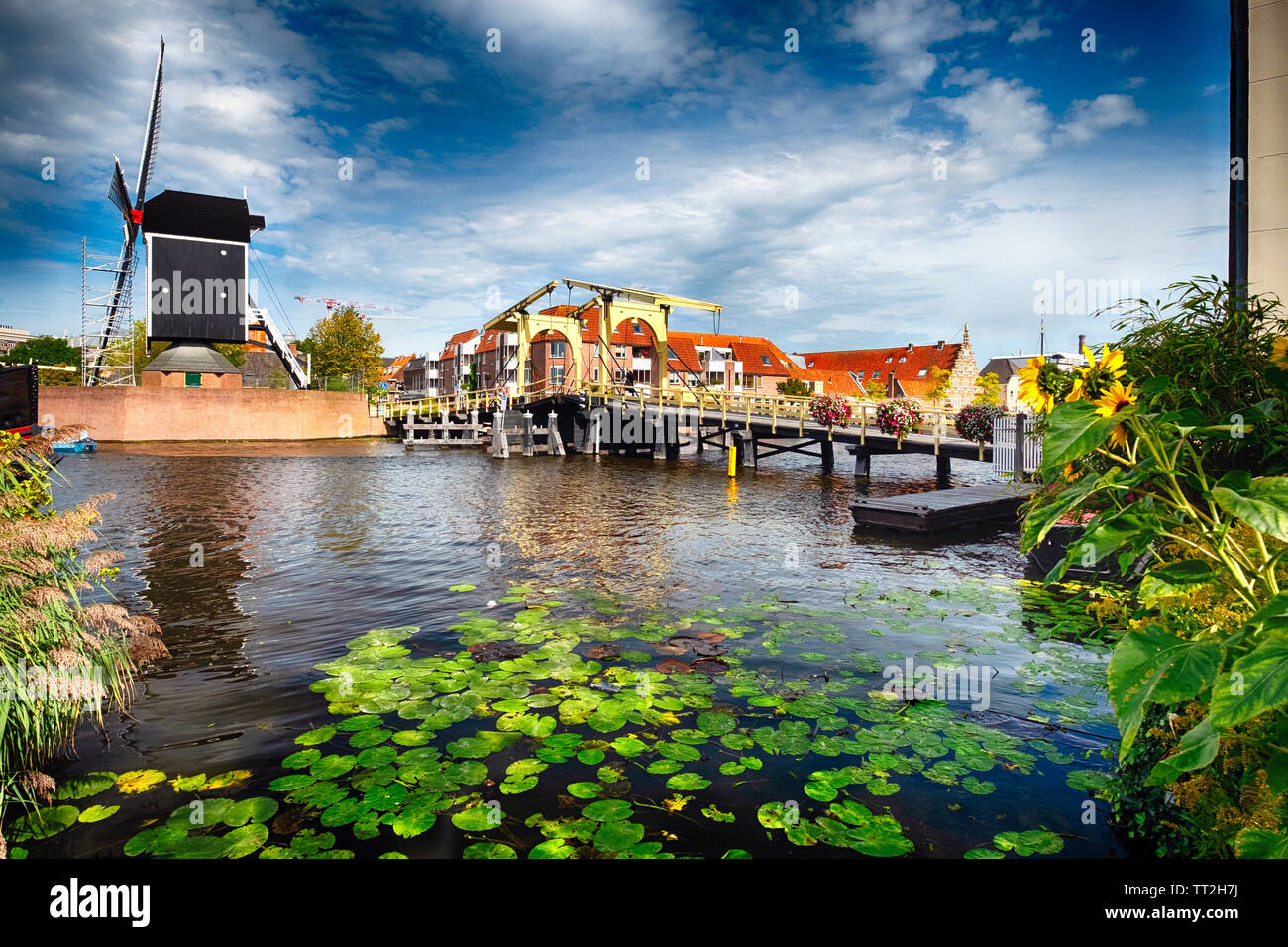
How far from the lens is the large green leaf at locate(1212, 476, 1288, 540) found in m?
1.84

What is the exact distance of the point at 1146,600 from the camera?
2.91 meters

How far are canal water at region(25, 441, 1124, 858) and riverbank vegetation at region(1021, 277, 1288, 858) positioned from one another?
0.98 meters

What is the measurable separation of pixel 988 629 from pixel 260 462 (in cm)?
2757

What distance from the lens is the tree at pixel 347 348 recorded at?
57.9 m

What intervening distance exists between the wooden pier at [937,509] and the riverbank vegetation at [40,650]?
11.8 m

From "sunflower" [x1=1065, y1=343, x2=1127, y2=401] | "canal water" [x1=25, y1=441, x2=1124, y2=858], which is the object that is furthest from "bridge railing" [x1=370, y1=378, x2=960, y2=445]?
"sunflower" [x1=1065, y1=343, x2=1127, y2=401]

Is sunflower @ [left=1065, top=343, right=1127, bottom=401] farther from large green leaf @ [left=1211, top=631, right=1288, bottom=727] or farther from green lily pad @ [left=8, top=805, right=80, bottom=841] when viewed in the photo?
green lily pad @ [left=8, top=805, right=80, bottom=841]

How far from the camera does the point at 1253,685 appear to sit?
5.29 feet

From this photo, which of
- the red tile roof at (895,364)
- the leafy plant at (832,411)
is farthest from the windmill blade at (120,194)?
the red tile roof at (895,364)

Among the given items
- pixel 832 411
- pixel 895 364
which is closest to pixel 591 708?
pixel 832 411

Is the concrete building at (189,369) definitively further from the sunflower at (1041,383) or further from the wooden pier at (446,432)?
the sunflower at (1041,383)
